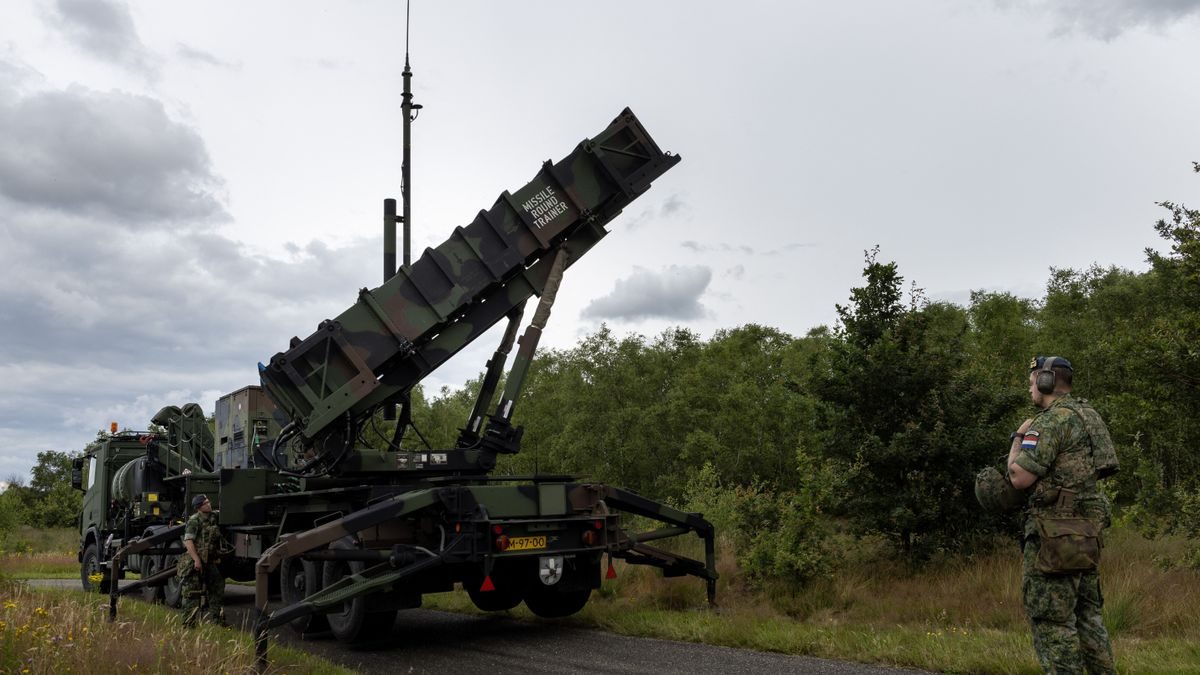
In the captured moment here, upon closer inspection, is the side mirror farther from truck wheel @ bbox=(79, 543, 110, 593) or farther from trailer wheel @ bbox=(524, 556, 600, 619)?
trailer wheel @ bbox=(524, 556, 600, 619)

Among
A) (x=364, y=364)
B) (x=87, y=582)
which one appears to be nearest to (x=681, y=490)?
(x=87, y=582)

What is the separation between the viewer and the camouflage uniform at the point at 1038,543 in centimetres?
523

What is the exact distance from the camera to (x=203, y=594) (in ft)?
A: 35.9

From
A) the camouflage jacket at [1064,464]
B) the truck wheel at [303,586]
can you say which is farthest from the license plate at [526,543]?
the camouflage jacket at [1064,464]

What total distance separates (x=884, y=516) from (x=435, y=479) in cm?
516

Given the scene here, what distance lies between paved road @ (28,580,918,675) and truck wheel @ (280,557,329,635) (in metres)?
0.17

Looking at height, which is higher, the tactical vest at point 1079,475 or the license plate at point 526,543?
the tactical vest at point 1079,475

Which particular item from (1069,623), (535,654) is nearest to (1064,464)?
(1069,623)

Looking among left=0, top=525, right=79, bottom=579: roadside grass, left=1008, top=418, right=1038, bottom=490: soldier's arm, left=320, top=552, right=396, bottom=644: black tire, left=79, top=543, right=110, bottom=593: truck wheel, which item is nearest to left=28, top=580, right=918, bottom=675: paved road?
left=320, top=552, right=396, bottom=644: black tire

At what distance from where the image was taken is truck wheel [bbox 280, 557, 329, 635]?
9.89 metres

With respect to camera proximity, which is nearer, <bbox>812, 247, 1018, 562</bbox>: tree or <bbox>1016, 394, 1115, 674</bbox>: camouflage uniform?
<bbox>1016, 394, 1115, 674</bbox>: camouflage uniform

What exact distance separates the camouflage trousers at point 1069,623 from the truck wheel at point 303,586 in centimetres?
706

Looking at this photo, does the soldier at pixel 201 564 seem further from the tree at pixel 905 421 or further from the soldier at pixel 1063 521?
the soldier at pixel 1063 521

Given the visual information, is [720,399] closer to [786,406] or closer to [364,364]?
[786,406]
